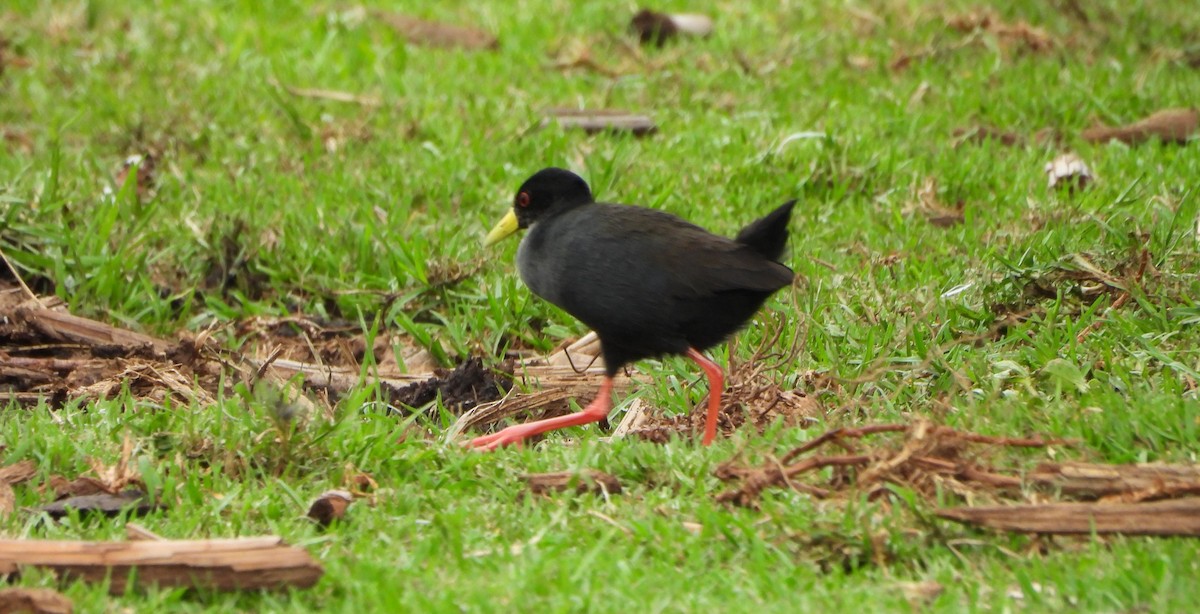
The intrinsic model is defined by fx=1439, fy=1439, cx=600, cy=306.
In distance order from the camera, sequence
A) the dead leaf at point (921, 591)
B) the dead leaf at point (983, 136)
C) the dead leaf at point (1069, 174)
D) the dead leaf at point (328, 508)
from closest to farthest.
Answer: the dead leaf at point (921, 591)
the dead leaf at point (328, 508)
the dead leaf at point (1069, 174)
the dead leaf at point (983, 136)

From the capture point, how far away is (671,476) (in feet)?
14.2

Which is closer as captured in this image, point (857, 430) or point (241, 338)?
point (857, 430)

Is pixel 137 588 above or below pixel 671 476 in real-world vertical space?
above

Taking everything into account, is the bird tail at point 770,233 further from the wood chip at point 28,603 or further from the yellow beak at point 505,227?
the wood chip at point 28,603

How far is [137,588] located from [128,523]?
357 millimetres

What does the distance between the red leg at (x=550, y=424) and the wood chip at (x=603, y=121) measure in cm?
338

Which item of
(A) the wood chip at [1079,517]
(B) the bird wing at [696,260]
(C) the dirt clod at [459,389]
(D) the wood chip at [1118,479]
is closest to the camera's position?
(A) the wood chip at [1079,517]

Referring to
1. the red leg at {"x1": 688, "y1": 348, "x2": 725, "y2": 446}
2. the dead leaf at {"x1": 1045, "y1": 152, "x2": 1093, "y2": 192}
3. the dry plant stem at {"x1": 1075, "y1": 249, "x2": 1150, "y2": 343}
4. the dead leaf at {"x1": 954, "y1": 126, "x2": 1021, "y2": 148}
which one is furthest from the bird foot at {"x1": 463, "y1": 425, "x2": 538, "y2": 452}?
the dead leaf at {"x1": 954, "y1": 126, "x2": 1021, "y2": 148}

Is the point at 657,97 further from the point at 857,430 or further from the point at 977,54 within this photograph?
the point at 857,430

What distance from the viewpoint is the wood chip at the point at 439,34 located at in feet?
33.3

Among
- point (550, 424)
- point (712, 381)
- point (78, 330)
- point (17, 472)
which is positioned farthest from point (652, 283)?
point (78, 330)

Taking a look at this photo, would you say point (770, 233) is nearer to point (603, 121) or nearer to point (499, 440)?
point (499, 440)

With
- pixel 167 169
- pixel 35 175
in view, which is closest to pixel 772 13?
pixel 167 169

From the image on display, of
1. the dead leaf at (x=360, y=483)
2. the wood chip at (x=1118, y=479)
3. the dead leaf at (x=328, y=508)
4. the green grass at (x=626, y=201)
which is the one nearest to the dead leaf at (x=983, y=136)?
the green grass at (x=626, y=201)
